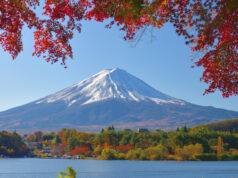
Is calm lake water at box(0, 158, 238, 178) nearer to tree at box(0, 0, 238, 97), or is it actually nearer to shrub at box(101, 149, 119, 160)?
shrub at box(101, 149, 119, 160)

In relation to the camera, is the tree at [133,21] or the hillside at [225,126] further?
the hillside at [225,126]

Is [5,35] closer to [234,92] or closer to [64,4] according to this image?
[64,4]

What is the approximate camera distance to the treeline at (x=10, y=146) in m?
67.4

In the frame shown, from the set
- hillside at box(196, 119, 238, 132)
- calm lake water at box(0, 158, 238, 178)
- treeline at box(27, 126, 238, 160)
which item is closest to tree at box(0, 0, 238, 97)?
calm lake water at box(0, 158, 238, 178)

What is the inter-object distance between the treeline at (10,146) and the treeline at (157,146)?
894cm

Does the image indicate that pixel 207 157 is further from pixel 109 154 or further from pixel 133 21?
pixel 133 21

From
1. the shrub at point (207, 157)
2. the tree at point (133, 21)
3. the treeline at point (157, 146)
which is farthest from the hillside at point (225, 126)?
the tree at point (133, 21)

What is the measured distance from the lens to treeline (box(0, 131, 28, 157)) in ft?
221

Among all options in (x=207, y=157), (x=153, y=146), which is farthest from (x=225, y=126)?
(x=207, y=157)

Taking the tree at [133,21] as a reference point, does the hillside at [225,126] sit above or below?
above

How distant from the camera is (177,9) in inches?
285

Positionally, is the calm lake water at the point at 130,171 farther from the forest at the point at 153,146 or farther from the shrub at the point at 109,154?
the shrub at the point at 109,154

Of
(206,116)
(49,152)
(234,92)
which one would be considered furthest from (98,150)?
(206,116)

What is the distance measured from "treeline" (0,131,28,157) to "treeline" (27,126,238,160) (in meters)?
8.94
